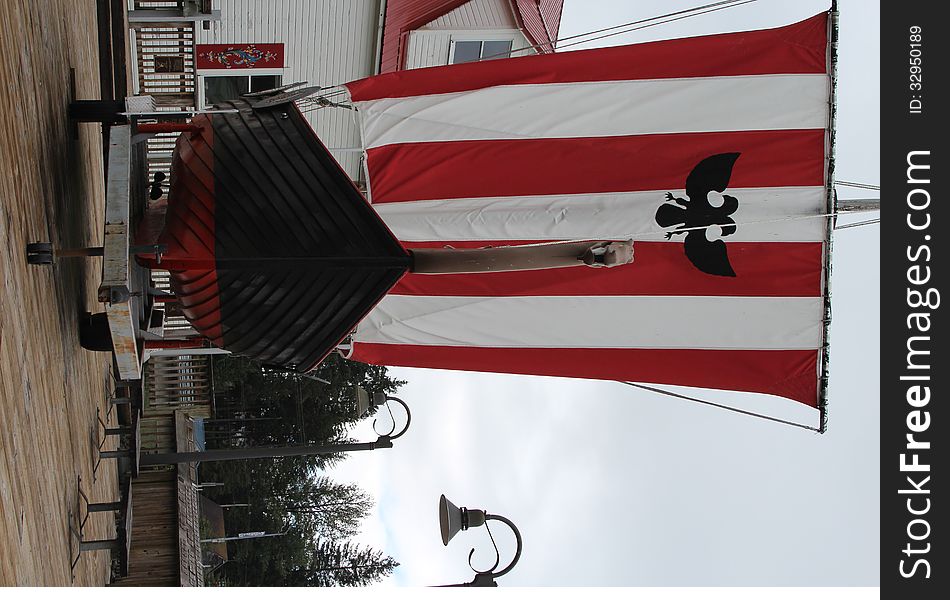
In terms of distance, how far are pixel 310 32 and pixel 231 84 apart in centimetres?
210

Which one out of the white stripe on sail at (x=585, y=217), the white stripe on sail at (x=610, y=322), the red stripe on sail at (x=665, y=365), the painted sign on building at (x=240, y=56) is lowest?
the red stripe on sail at (x=665, y=365)

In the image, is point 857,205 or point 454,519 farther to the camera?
point 454,519

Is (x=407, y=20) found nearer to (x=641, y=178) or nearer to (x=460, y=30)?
(x=460, y=30)

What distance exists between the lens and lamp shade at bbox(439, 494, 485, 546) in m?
7.49

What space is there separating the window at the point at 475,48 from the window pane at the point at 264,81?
3442mm

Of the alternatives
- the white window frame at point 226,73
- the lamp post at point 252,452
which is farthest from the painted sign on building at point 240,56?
the lamp post at point 252,452

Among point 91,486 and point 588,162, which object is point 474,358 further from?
point 91,486

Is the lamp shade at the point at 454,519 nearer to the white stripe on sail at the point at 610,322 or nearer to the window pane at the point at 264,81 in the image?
the white stripe on sail at the point at 610,322

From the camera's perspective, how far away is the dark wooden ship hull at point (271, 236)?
5461mm

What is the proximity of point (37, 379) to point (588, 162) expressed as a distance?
4.12 m

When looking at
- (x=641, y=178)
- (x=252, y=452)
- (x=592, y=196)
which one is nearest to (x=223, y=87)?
(x=252, y=452)

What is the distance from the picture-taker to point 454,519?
752 centimetres
